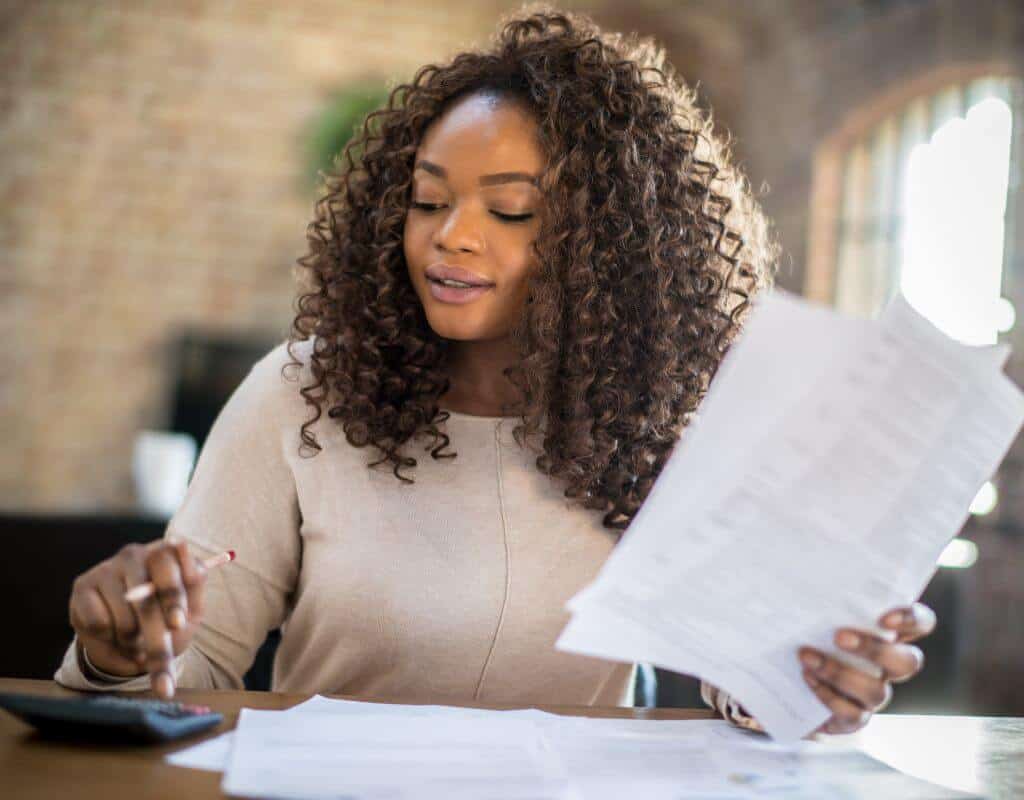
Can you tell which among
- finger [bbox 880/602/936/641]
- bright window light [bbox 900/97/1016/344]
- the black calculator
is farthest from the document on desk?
bright window light [bbox 900/97/1016/344]

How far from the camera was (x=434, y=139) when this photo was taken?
A: 1334 mm

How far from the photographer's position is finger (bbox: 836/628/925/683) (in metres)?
0.85

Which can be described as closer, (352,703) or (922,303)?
(352,703)

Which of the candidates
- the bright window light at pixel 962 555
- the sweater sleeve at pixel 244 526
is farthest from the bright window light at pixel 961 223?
the sweater sleeve at pixel 244 526

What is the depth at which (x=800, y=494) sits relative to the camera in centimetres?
78

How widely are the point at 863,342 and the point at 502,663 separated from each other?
0.62m

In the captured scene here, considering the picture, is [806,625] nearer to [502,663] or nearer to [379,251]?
[502,663]

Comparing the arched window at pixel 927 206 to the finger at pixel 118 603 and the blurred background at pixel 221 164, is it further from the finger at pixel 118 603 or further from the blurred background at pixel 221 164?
the finger at pixel 118 603

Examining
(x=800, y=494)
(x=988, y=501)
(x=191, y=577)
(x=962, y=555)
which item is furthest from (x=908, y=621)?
(x=962, y=555)

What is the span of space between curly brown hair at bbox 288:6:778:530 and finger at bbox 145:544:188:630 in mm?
424

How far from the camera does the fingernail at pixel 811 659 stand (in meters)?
0.87

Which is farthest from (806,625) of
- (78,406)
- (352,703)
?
(78,406)

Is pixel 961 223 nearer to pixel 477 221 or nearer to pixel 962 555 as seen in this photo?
pixel 962 555

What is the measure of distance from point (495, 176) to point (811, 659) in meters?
0.64
